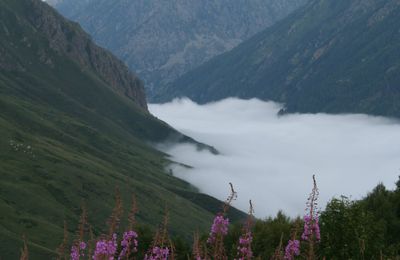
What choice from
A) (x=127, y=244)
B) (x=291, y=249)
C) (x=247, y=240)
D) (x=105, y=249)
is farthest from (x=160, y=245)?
(x=291, y=249)

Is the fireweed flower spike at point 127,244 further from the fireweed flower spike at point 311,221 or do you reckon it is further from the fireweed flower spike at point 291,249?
the fireweed flower spike at point 311,221

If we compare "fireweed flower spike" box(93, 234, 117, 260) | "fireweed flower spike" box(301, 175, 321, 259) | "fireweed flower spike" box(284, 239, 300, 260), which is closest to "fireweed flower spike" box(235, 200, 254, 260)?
"fireweed flower spike" box(301, 175, 321, 259)

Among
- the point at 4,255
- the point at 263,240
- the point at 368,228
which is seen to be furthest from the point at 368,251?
the point at 4,255

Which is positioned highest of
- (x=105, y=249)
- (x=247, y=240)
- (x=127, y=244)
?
(x=247, y=240)

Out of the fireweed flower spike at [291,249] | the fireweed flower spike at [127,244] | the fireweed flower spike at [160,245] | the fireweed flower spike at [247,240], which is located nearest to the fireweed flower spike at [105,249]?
the fireweed flower spike at [127,244]

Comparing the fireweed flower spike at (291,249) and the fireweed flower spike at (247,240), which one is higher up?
the fireweed flower spike at (291,249)

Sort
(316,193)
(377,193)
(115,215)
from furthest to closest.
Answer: (377,193), (316,193), (115,215)

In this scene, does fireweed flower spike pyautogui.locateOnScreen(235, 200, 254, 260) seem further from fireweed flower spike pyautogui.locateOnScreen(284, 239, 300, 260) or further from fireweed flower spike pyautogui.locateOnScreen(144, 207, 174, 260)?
fireweed flower spike pyautogui.locateOnScreen(144, 207, 174, 260)

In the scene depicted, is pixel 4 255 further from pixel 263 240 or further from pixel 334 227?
pixel 334 227

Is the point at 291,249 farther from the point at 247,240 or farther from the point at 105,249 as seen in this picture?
the point at 105,249

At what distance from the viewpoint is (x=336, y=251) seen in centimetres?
3831

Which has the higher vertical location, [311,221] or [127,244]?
[311,221]

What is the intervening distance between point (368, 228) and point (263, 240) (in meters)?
15.8

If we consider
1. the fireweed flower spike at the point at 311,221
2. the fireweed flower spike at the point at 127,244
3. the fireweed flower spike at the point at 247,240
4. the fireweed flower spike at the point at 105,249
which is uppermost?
the fireweed flower spike at the point at 311,221
